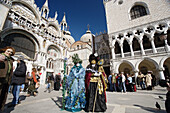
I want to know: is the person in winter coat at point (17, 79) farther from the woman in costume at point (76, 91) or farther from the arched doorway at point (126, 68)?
the arched doorway at point (126, 68)

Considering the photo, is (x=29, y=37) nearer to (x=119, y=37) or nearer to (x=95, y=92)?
(x=95, y=92)

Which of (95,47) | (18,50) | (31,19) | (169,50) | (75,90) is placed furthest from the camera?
(95,47)

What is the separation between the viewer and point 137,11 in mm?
14516

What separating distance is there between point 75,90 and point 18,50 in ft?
44.6

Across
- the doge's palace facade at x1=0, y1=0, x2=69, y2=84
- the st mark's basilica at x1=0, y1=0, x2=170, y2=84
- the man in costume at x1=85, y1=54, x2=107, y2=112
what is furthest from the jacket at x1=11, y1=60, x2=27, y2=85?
the st mark's basilica at x1=0, y1=0, x2=170, y2=84

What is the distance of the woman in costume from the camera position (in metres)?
2.81

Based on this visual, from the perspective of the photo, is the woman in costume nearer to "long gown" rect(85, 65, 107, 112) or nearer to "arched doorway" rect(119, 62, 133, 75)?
"long gown" rect(85, 65, 107, 112)

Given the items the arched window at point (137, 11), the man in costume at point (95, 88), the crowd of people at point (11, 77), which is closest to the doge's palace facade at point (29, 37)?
the crowd of people at point (11, 77)

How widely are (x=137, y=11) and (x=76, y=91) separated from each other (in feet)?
58.9

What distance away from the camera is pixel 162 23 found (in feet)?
38.5

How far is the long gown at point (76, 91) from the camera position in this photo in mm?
2811

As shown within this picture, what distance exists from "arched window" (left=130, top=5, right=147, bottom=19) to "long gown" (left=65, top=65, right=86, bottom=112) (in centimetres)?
1660

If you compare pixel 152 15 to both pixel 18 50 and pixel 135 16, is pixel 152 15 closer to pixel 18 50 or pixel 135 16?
pixel 135 16

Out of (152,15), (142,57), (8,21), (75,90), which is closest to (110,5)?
(152,15)
